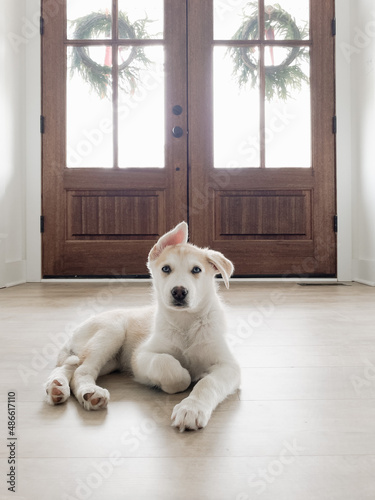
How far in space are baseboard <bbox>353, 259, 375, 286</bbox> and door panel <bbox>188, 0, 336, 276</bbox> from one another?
0.19 metres

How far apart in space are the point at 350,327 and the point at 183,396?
46.8 inches

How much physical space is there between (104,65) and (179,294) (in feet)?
11.5

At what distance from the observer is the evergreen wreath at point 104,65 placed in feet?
13.8

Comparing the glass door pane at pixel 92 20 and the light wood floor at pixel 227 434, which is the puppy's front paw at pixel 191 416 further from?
the glass door pane at pixel 92 20

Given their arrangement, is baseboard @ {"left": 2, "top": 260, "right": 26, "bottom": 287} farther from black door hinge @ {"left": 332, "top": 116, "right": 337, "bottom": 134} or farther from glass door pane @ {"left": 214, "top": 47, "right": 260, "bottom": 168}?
black door hinge @ {"left": 332, "top": 116, "right": 337, "bottom": 134}

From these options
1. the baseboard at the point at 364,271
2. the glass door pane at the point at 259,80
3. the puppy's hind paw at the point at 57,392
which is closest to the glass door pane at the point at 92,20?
the glass door pane at the point at 259,80

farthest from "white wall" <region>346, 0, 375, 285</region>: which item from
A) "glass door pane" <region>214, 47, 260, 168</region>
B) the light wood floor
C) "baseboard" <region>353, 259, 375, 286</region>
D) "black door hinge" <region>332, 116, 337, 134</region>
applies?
the light wood floor

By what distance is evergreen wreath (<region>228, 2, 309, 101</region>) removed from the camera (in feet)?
13.9

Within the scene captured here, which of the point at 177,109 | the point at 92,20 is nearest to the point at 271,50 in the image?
the point at 177,109

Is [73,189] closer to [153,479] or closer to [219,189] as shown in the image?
[219,189]

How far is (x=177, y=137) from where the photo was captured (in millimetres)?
4242

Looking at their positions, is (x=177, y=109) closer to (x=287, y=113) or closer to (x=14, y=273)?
(x=287, y=113)

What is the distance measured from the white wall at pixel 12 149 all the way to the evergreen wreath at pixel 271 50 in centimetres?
183

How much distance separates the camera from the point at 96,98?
4.24 m
